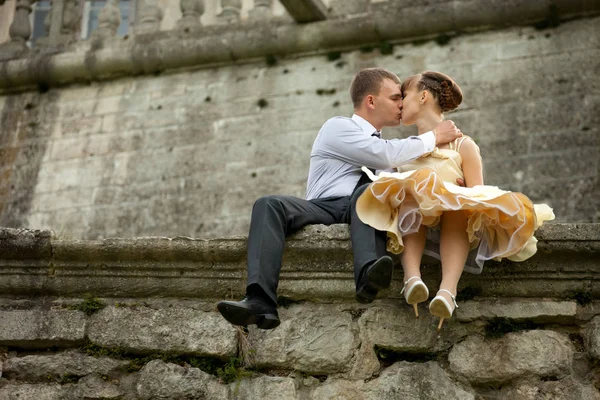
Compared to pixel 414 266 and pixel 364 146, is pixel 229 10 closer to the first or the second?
pixel 364 146

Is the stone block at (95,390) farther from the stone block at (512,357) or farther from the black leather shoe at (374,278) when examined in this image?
the stone block at (512,357)

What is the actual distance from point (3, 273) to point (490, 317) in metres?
1.98

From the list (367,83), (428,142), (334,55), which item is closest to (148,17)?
(334,55)

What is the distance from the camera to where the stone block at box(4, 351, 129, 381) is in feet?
13.1

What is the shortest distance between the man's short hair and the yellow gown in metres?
0.76

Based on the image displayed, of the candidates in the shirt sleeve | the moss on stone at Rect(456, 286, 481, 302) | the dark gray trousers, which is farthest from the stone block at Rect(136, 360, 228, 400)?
the shirt sleeve

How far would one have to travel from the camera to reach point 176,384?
152 inches

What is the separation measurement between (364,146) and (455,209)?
0.68 m

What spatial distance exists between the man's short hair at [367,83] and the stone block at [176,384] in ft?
4.58

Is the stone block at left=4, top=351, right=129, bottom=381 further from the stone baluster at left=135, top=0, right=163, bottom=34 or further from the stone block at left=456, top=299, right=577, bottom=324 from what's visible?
the stone baluster at left=135, top=0, right=163, bottom=34

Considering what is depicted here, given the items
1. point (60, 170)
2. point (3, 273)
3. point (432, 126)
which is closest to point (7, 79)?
point (60, 170)

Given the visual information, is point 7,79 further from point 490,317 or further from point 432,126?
point 490,317

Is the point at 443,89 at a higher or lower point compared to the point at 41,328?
higher

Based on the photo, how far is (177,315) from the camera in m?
4.04
